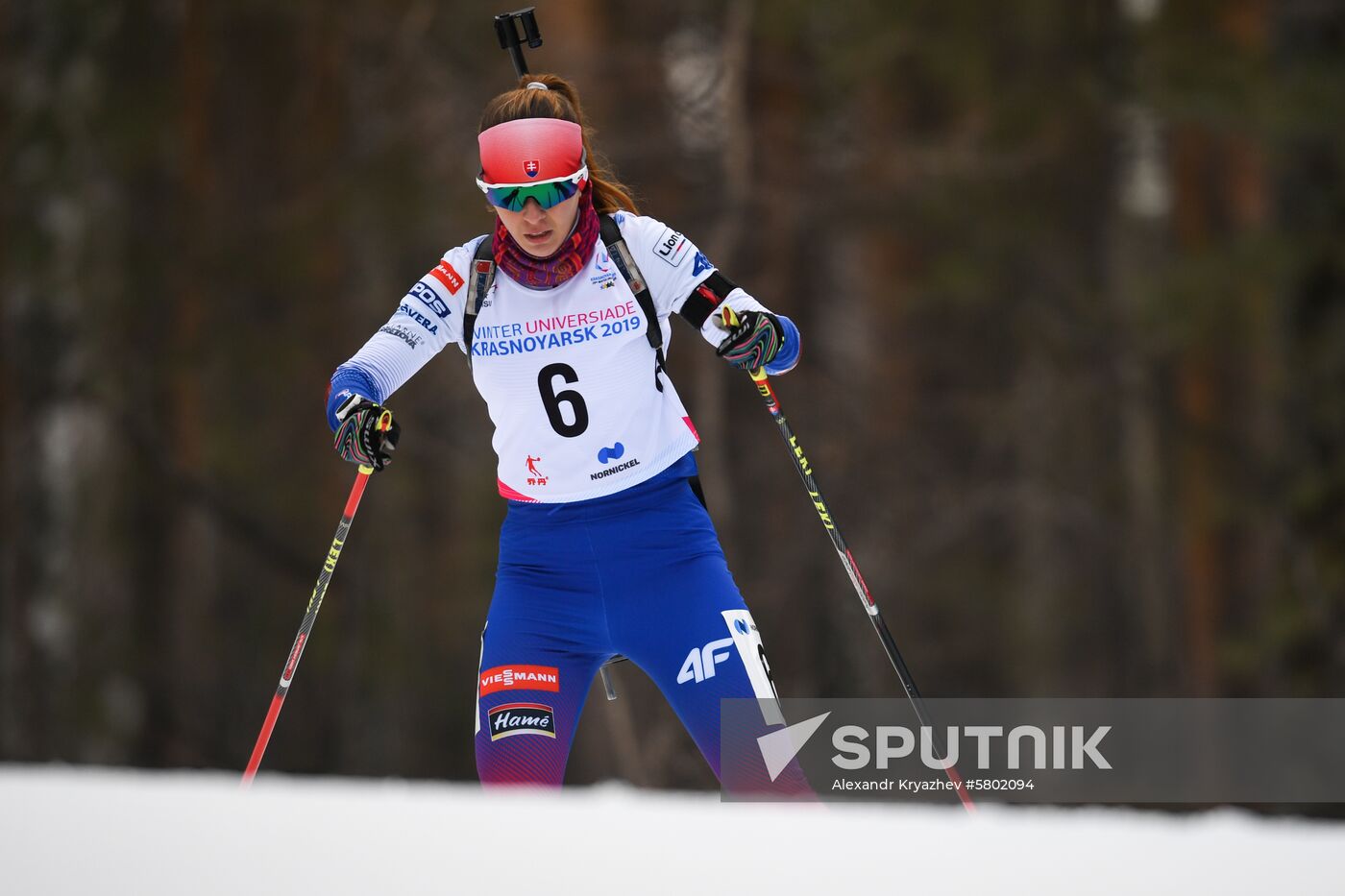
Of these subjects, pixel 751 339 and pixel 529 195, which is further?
pixel 751 339

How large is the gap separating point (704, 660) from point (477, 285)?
3.68 feet

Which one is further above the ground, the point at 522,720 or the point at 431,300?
the point at 431,300

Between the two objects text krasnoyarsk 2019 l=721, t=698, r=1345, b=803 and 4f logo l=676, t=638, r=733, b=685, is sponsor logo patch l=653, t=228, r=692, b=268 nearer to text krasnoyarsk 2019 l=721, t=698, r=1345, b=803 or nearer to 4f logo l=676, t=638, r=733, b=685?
4f logo l=676, t=638, r=733, b=685

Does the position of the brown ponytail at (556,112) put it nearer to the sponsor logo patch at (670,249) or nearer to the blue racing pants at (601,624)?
the sponsor logo patch at (670,249)

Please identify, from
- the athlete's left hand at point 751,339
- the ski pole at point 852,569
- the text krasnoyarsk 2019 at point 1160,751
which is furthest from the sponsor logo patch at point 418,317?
the text krasnoyarsk 2019 at point 1160,751

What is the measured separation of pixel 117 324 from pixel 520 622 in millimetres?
10542

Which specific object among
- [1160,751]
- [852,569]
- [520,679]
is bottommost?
[1160,751]

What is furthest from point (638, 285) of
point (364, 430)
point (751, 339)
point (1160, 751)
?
point (1160, 751)

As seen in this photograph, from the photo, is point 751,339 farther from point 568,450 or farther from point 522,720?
point 522,720

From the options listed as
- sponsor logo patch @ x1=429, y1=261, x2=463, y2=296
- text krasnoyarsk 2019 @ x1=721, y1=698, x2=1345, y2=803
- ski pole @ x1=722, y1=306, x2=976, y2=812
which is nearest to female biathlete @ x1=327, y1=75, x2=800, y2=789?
sponsor logo patch @ x1=429, y1=261, x2=463, y2=296

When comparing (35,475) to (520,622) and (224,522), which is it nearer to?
(224,522)

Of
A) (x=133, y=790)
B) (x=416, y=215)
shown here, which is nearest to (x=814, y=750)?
(x=133, y=790)

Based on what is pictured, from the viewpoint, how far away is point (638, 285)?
144 inches

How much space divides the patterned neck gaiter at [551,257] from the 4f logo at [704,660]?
3.26ft
